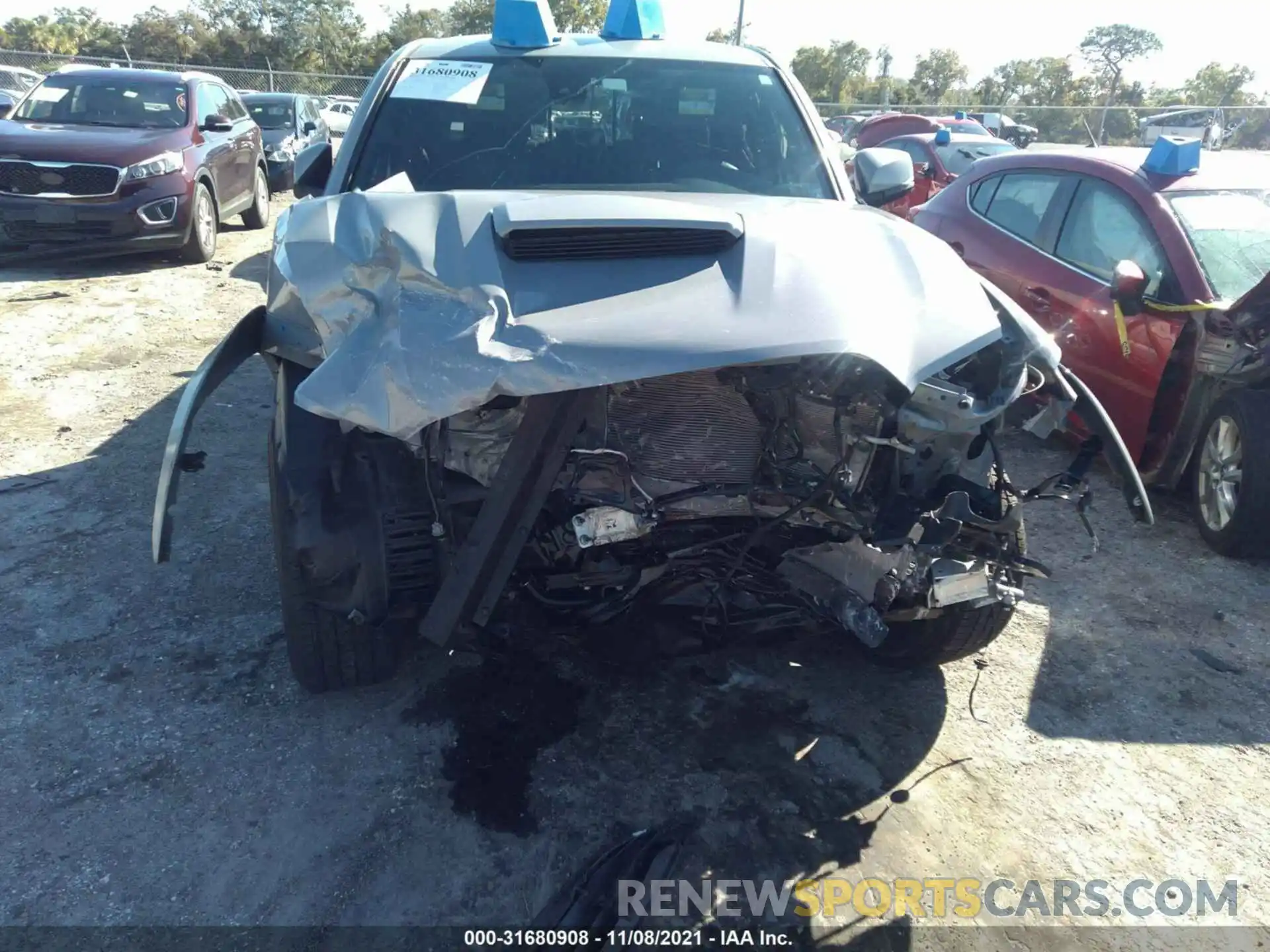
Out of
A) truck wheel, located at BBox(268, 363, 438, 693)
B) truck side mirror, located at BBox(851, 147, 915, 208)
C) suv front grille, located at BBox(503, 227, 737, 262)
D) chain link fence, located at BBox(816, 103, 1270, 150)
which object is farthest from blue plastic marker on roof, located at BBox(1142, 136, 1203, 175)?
chain link fence, located at BBox(816, 103, 1270, 150)

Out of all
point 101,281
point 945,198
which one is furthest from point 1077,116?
point 101,281

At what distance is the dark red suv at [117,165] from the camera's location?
26.7 feet

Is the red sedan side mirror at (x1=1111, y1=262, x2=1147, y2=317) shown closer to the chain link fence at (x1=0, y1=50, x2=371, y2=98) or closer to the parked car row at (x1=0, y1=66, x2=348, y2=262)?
the parked car row at (x1=0, y1=66, x2=348, y2=262)

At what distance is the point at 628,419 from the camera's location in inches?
103

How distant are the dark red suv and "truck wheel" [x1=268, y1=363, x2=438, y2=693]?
23.3 ft

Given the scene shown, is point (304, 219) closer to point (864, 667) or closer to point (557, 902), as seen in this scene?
point (557, 902)

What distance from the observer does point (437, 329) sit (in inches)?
85.6

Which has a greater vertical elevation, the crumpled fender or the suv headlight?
the suv headlight

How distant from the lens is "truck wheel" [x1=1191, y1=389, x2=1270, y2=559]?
407cm

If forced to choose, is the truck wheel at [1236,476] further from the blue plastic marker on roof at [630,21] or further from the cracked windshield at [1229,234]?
the blue plastic marker on roof at [630,21]

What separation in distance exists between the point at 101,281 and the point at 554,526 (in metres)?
7.75

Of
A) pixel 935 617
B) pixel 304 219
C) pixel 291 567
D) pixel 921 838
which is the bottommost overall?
pixel 921 838

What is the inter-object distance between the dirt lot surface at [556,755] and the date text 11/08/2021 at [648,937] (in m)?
0.06

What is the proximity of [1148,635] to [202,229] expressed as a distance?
29.5ft
